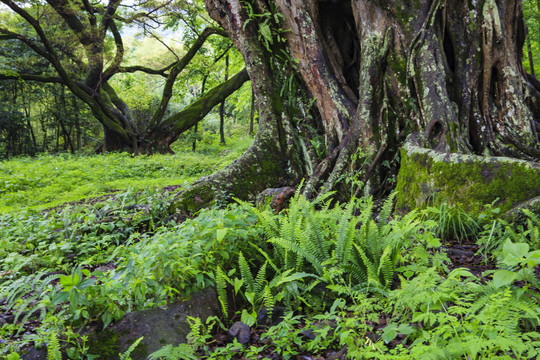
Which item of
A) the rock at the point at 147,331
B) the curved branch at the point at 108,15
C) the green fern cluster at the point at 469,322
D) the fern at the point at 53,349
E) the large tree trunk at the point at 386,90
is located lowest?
the rock at the point at 147,331

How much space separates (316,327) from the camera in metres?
2.19

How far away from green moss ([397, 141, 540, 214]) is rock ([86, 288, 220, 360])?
2662 millimetres

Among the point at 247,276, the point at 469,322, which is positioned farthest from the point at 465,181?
the point at 247,276

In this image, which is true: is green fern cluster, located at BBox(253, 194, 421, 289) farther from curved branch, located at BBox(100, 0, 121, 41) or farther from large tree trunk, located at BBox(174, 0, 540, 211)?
curved branch, located at BBox(100, 0, 121, 41)

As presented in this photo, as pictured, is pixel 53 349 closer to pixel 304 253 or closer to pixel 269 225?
pixel 304 253

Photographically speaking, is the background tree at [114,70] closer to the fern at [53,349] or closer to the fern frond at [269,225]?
the fern frond at [269,225]

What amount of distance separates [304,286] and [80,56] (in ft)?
62.5

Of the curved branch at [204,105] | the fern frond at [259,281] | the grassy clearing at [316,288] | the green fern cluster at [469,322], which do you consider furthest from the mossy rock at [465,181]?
the curved branch at [204,105]

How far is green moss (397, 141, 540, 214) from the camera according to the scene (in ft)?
10.7

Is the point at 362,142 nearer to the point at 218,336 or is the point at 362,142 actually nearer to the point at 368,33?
the point at 368,33

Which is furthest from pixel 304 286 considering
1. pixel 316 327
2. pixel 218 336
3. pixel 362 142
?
pixel 362 142

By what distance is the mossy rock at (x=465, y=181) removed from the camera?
10.7 feet

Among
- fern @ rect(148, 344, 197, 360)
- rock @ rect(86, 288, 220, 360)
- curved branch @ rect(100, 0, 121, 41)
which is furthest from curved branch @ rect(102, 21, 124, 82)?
fern @ rect(148, 344, 197, 360)

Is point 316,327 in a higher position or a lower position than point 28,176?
lower
